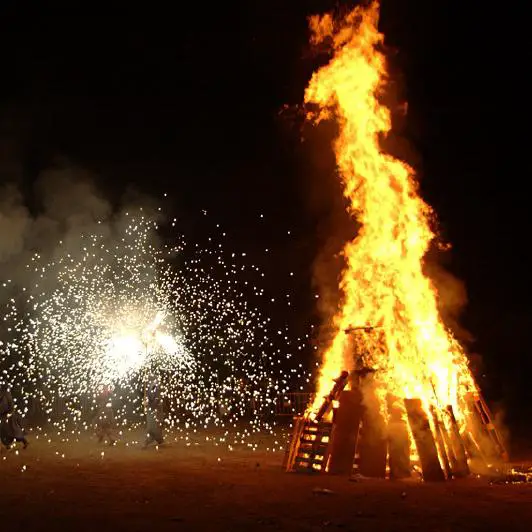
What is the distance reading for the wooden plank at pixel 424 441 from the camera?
377 inches

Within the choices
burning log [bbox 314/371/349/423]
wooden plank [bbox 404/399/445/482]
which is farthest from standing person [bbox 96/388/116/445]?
wooden plank [bbox 404/399/445/482]

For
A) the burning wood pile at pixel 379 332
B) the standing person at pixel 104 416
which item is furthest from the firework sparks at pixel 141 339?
the burning wood pile at pixel 379 332

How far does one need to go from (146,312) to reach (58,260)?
3.00 m

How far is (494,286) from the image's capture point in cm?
2662

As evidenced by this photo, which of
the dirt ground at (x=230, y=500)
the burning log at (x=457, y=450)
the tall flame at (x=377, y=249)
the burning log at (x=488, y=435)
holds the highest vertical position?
the tall flame at (x=377, y=249)

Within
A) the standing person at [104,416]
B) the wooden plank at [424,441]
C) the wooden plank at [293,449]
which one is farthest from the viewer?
the standing person at [104,416]

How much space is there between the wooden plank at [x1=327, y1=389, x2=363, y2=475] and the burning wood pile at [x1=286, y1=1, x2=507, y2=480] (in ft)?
0.05

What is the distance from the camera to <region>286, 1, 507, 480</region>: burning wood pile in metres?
10.1

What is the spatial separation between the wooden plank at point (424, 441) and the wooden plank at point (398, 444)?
0.17 meters

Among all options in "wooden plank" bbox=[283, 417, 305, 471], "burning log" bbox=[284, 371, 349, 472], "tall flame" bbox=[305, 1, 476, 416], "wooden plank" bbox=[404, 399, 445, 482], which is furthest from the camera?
"tall flame" bbox=[305, 1, 476, 416]

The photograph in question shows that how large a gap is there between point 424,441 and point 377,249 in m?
3.61

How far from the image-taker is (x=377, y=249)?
11703 millimetres

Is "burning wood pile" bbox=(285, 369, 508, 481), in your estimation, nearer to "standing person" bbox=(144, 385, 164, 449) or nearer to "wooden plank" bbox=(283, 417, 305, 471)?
"wooden plank" bbox=(283, 417, 305, 471)

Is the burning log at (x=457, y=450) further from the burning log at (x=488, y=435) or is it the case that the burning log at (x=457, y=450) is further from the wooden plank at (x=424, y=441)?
the burning log at (x=488, y=435)
